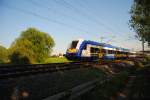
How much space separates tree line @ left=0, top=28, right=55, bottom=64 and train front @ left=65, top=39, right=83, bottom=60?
1038 cm

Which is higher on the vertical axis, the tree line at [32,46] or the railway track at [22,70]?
the tree line at [32,46]

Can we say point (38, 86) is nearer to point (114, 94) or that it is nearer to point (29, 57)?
point (114, 94)

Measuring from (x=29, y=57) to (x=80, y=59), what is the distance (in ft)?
39.3

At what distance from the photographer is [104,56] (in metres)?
36.9

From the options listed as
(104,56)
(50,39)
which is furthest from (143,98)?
(50,39)

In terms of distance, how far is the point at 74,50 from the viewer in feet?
96.6

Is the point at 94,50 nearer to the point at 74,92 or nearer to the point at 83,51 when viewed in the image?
the point at 83,51

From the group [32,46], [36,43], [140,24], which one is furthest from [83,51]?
[36,43]

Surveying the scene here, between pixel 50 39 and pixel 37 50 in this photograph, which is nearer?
pixel 37 50

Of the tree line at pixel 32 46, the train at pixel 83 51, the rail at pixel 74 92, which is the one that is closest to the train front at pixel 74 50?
the train at pixel 83 51

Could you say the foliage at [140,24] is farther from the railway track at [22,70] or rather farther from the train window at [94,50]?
the railway track at [22,70]

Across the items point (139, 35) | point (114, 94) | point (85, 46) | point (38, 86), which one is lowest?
point (114, 94)

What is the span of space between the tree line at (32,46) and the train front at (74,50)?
1038cm

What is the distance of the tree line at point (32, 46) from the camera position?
129ft
